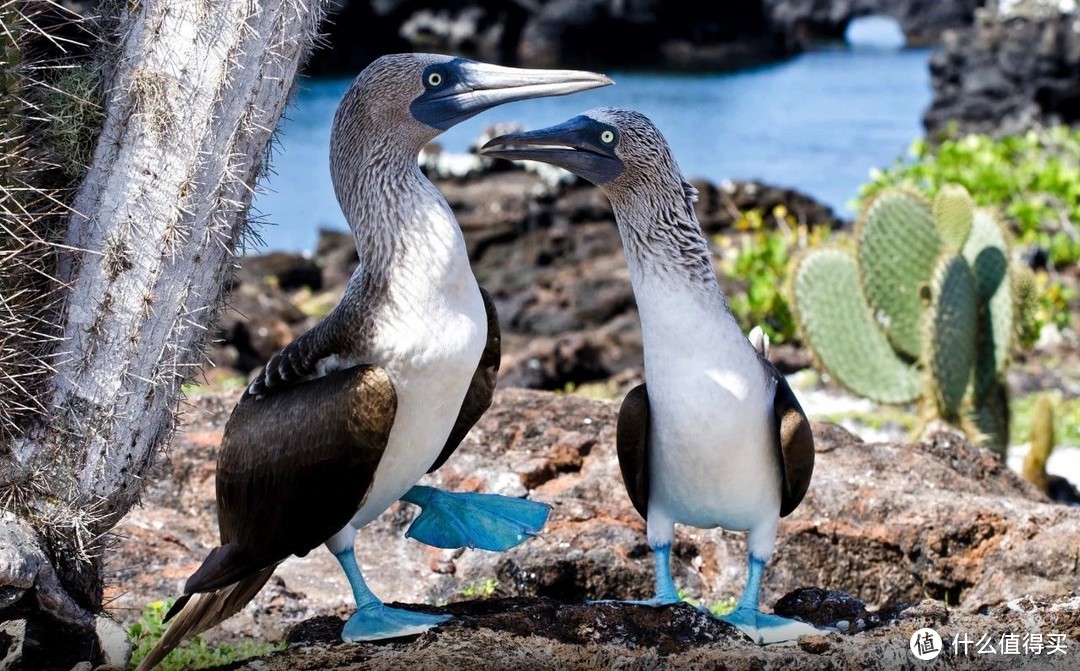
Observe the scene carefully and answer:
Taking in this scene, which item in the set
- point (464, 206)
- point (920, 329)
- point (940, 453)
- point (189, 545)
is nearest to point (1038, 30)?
point (464, 206)

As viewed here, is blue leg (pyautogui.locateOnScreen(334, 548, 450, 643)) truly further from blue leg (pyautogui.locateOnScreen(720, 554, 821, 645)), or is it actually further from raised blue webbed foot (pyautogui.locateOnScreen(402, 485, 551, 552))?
blue leg (pyautogui.locateOnScreen(720, 554, 821, 645))

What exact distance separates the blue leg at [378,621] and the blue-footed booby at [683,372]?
63cm

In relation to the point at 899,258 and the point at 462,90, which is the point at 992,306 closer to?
the point at 899,258

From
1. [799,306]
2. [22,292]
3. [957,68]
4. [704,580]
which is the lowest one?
[704,580]

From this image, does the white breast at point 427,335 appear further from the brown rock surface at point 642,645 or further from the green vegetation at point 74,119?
the green vegetation at point 74,119

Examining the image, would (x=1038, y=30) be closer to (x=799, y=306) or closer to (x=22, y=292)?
(x=799, y=306)

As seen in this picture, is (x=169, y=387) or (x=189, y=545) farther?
(x=189, y=545)

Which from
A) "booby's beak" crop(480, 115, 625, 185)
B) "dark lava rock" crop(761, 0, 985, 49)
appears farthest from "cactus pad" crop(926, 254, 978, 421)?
"dark lava rock" crop(761, 0, 985, 49)

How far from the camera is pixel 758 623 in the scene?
Answer: 11.4 feet

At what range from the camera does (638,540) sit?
14.3 ft

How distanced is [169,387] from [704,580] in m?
2.00

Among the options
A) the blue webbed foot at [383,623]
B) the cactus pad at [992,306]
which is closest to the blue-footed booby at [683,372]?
the blue webbed foot at [383,623]

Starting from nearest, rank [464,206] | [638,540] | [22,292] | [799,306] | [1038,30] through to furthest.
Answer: [22,292] < [638,540] < [799,306] < [464,206] < [1038,30]

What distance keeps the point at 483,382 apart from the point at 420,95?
33.3 inches
